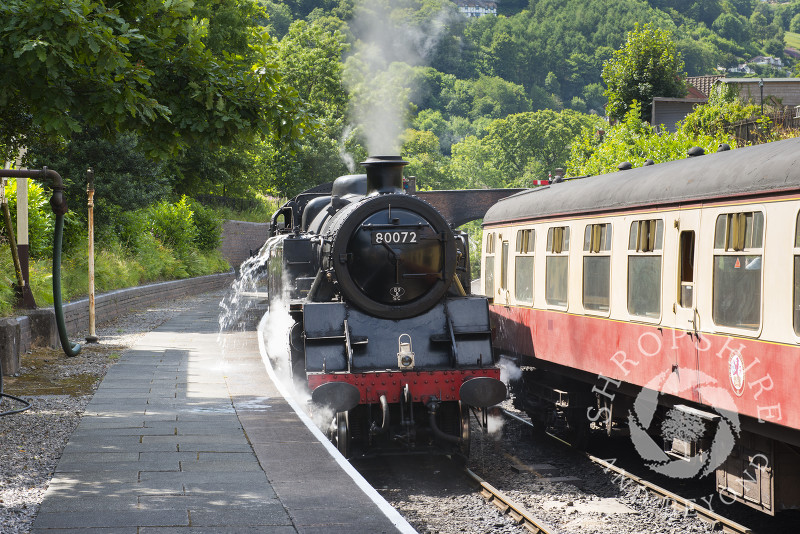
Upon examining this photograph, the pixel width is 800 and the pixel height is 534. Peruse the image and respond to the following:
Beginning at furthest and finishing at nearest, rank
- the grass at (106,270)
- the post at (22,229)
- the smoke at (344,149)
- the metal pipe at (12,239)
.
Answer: the smoke at (344,149)
the grass at (106,270)
the post at (22,229)
the metal pipe at (12,239)

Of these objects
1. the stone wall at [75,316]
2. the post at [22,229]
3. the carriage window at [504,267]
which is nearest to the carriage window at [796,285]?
the carriage window at [504,267]

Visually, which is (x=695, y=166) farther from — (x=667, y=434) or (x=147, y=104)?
(x=147, y=104)

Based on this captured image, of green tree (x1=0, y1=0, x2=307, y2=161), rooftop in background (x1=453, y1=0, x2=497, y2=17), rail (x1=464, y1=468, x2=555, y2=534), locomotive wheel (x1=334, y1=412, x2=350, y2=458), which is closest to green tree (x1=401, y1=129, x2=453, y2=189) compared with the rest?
green tree (x1=0, y1=0, x2=307, y2=161)

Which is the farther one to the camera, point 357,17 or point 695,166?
point 357,17

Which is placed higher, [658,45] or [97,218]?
[658,45]

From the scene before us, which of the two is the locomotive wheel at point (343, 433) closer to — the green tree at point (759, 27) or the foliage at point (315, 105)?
the foliage at point (315, 105)

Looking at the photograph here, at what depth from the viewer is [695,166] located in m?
8.74

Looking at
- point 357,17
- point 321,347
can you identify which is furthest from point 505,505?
point 357,17

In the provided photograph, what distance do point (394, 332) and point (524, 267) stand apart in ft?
9.24

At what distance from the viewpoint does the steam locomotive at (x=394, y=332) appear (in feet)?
32.7

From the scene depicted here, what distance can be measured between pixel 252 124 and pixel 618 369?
5.07 metres

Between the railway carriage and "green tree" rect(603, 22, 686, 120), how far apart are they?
100 ft

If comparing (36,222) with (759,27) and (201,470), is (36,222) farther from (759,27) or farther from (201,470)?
(759,27)

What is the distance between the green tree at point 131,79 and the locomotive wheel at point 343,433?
3521mm
